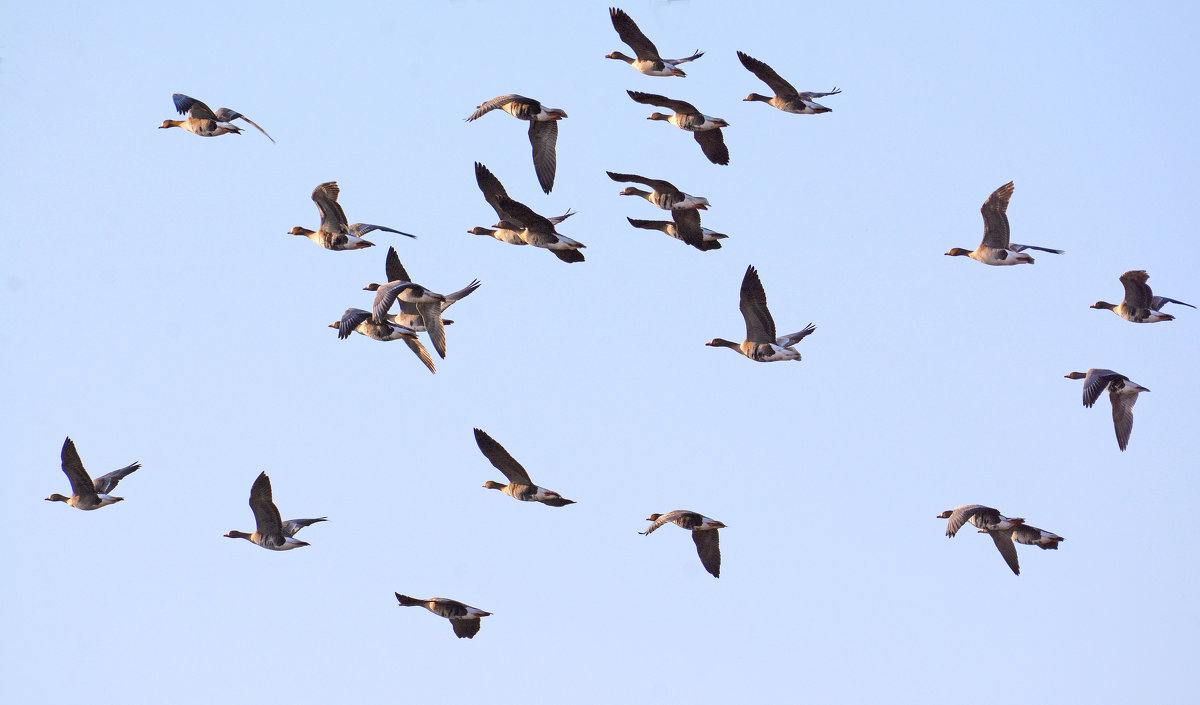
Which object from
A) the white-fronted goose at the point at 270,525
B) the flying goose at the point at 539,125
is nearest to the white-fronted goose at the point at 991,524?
the flying goose at the point at 539,125

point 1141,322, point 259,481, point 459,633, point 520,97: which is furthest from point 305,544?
point 1141,322

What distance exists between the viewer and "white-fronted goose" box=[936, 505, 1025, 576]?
31.7 m

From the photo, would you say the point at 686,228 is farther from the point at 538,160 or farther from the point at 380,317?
the point at 380,317

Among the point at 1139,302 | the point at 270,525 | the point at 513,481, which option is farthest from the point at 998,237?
the point at 270,525

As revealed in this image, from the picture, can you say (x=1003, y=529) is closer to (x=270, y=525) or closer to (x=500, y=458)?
(x=500, y=458)

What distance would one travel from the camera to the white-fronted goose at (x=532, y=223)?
32.6m

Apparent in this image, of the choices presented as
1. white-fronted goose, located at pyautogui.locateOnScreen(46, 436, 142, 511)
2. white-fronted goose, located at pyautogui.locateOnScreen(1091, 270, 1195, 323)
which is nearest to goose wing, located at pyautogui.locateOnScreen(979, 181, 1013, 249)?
white-fronted goose, located at pyautogui.locateOnScreen(1091, 270, 1195, 323)

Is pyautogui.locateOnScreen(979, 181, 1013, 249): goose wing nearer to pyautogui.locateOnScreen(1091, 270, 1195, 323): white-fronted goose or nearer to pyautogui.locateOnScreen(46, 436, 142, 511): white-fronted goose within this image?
pyautogui.locateOnScreen(1091, 270, 1195, 323): white-fronted goose

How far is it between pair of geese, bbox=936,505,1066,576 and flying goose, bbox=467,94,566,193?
10.3m

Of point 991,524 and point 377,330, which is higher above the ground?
point 377,330

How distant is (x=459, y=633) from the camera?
1230 inches

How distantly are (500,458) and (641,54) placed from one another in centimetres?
864

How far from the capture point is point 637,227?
110 ft

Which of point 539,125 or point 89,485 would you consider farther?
point 89,485
